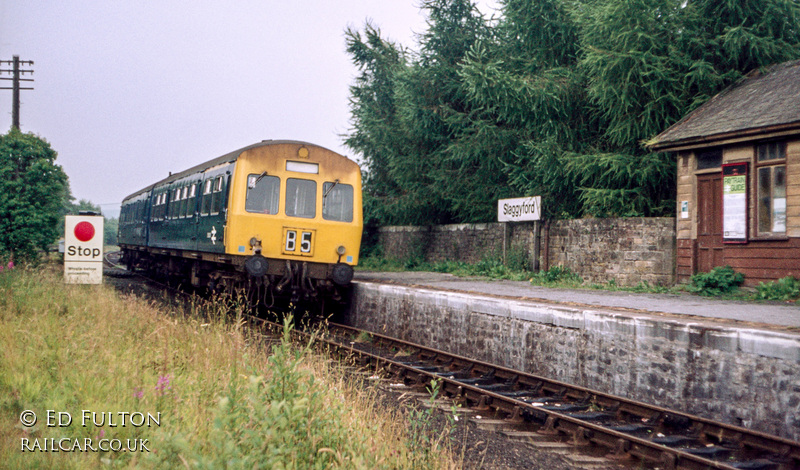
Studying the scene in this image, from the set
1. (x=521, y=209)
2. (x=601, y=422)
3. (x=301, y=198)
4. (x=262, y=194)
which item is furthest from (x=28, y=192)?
(x=601, y=422)

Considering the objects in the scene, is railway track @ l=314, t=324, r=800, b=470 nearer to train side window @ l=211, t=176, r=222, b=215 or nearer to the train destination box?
the train destination box

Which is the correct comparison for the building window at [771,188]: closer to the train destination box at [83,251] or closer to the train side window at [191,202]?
the train destination box at [83,251]

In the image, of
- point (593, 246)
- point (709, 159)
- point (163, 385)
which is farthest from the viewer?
point (593, 246)

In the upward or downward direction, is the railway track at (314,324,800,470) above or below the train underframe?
below

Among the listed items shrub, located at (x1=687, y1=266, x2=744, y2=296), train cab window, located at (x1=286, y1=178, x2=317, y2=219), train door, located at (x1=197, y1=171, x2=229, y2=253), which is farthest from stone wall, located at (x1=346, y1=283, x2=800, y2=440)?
shrub, located at (x1=687, y1=266, x2=744, y2=296)

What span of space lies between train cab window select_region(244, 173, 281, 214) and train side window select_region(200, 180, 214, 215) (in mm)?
1800

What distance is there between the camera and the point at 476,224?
19203 mm

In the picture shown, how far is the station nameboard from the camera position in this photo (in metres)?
15.7

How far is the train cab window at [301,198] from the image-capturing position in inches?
488

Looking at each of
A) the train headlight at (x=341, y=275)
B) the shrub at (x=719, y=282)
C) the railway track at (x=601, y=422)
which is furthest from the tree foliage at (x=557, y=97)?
the railway track at (x=601, y=422)

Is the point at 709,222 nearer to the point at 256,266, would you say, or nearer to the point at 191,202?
the point at 256,266

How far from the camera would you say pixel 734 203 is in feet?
Answer: 40.2

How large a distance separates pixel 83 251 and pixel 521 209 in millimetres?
10867

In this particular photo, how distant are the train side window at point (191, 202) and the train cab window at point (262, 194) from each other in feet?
10.7
